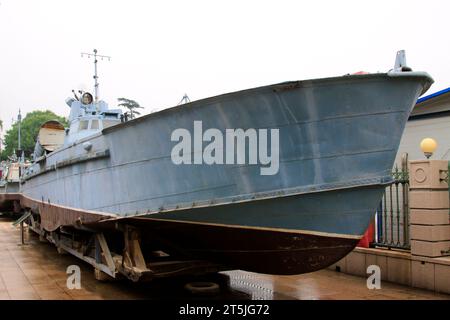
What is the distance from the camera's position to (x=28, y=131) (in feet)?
162

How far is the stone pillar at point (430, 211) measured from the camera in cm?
599

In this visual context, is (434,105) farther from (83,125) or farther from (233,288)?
(83,125)

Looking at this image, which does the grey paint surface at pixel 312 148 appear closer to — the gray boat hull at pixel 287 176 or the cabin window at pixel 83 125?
the gray boat hull at pixel 287 176

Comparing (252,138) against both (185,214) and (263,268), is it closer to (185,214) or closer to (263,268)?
(185,214)

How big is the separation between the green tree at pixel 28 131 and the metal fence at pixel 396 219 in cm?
4645

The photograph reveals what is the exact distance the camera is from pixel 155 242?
19.3 feet

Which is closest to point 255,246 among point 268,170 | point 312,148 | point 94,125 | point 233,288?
point 268,170

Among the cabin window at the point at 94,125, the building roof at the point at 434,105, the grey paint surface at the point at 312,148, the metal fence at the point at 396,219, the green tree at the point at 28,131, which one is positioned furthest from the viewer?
the green tree at the point at 28,131

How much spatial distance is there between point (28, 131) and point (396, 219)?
49242 mm

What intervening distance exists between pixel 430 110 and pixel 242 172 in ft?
16.2

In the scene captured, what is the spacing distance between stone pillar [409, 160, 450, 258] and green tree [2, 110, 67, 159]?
155ft

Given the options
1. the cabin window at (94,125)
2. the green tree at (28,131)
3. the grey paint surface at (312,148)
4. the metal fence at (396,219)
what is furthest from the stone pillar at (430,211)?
the green tree at (28,131)
